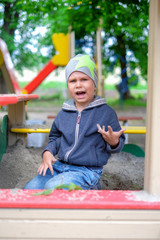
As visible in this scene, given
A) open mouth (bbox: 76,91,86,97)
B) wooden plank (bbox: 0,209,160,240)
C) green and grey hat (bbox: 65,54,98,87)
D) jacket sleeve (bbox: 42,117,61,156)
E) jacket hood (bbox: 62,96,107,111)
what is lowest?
wooden plank (bbox: 0,209,160,240)

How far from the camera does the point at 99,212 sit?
4.00ft

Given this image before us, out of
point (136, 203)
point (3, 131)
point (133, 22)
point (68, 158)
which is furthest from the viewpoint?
point (133, 22)

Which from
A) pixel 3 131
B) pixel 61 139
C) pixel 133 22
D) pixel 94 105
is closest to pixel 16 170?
pixel 3 131

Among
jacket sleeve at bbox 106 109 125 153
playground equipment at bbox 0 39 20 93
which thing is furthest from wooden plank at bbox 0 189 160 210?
playground equipment at bbox 0 39 20 93

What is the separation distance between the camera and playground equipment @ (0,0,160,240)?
1208 mm

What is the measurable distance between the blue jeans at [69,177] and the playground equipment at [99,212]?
1.30 feet

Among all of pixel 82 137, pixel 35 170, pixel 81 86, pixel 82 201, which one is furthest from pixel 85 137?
pixel 35 170

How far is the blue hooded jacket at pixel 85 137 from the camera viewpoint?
69.9 inches

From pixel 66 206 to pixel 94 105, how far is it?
0.81 m

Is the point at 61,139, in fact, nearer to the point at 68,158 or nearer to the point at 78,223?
the point at 68,158

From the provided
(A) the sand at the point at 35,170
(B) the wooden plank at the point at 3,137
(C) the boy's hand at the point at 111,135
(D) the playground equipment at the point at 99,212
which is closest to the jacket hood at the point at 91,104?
(C) the boy's hand at the point at 111,135

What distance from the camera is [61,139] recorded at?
189 cm

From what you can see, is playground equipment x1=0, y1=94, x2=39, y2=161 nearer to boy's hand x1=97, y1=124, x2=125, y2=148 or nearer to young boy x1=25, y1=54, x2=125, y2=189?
young boy x1=25, y1=54, x2=125, y2=189

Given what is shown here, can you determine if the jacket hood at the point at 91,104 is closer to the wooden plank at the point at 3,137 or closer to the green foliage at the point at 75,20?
the wooden plank at the point at 3,137
